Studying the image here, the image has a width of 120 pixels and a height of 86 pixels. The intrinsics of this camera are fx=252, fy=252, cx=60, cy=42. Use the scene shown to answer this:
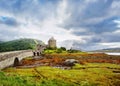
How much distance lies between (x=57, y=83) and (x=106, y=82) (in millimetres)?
9188

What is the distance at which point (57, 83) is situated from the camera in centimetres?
4084

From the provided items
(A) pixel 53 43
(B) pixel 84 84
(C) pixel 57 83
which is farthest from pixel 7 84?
(A) pixel 53 43

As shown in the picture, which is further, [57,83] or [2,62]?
[2,62]

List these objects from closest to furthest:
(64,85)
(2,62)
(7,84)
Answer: (7,84) → (64,85) → (2,62)

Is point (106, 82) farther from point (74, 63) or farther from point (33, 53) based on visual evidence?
point (33, 53)

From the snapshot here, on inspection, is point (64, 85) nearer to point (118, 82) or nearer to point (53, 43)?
point (118, 82)

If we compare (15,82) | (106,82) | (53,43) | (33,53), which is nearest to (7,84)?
(15,82)

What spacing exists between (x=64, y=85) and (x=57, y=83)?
1.63m

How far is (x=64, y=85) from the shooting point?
39656 millimetres

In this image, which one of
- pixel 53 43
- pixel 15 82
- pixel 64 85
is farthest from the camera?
pixel 53 43

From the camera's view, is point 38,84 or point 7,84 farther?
point 38,84

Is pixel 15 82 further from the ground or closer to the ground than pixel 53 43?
closer to the ground

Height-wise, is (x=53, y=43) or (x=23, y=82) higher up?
(x=53, y=43)

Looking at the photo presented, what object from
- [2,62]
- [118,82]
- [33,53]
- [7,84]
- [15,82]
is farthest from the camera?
[33,53]
